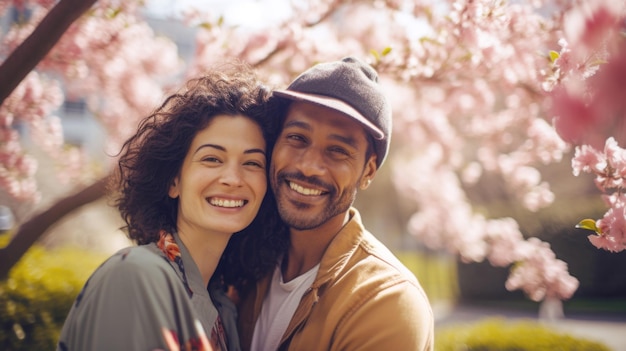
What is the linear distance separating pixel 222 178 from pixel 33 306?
2.25 m

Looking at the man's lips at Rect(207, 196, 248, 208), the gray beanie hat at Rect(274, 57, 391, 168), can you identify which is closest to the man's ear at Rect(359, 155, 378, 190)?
the gray beanie hat at Rect(274, 57, 391, 168)

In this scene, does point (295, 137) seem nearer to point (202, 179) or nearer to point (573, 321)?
point (202, 179)

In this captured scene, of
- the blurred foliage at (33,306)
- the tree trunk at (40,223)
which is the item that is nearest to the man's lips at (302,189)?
the tree trunk at (40,223)

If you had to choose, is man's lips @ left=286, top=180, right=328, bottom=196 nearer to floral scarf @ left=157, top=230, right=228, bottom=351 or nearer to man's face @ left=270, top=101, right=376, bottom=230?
man's face @ left=270, top=101, right=376, bottom=230

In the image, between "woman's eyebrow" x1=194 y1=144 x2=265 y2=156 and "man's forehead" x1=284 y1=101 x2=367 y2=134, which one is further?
"man's forehead" x1=284 y1=101 x2=367 y2=134

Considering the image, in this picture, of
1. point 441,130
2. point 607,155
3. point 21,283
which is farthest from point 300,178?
point 441,130

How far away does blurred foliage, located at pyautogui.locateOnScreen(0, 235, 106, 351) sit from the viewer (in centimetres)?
343

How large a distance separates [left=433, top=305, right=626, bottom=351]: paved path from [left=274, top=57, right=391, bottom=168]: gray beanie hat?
18.9 ft

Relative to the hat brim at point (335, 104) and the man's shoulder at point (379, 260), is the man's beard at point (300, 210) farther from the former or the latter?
the hat brim at point (335, 104)

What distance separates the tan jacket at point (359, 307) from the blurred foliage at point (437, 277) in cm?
1018

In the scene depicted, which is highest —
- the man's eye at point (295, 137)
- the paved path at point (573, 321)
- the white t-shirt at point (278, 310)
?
the man's eye at point (295, 137)

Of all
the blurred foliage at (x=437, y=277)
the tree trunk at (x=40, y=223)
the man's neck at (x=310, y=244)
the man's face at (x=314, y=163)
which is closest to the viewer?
the man's face at (x=314, y=163)

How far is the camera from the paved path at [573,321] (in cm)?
784

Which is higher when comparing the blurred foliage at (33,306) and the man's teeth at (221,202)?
the man's teeth at (221,202)
